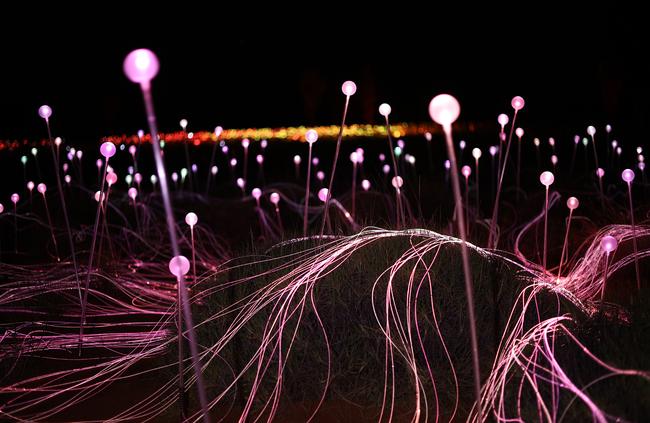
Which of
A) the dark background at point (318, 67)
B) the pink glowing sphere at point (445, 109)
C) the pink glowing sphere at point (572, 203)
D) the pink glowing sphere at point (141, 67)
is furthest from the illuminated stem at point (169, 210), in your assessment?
the dark background at point (318, 67)

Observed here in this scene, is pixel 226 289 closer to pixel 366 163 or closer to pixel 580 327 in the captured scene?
pixel 580 327

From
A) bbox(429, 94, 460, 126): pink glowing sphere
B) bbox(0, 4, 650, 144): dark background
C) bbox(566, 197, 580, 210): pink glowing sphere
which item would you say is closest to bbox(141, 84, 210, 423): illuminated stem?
bbox(429, 94, 460, 126): pink glowing sphere

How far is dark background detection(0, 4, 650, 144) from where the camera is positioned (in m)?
22.5

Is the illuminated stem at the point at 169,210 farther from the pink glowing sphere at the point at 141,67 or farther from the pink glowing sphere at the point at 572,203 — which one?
the pink glowing sphere at the point at 572,203

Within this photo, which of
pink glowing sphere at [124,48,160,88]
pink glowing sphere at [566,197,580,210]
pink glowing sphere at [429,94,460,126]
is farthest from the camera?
pink glowing sphere at [566,197,580,210]

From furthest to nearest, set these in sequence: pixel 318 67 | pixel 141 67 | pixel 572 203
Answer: pixel 318 67
pixel 572 203
pixel 141 67

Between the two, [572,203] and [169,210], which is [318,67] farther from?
[169,210]

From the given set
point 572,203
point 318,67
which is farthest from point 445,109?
point 318,67

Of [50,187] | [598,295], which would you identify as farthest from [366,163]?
[598,295]

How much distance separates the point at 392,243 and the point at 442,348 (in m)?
0.65

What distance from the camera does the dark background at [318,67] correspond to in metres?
22.5

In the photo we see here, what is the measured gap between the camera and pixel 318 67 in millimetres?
27125

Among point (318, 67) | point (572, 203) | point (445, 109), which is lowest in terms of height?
point (572, 203)

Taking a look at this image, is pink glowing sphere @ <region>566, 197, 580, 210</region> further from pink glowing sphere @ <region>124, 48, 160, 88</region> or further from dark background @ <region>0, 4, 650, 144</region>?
dark background @ <region>0, 4, 650, 144</region>
